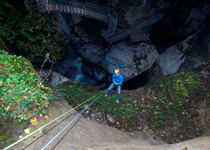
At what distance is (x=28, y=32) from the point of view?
7.54m

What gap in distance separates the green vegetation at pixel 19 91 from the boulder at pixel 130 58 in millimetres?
6671

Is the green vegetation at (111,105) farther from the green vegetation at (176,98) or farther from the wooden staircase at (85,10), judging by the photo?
the wooden staircase at (85,10)

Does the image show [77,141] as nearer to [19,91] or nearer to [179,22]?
[19,91]

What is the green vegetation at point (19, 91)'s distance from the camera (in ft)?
12.0

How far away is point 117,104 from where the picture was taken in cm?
689

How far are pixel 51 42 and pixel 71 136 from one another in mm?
6136

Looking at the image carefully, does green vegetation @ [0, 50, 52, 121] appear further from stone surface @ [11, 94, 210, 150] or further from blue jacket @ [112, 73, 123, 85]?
blue jacket @ [112, 73, 123, 85]

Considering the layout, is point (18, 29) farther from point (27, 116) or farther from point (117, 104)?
point (117, 104)

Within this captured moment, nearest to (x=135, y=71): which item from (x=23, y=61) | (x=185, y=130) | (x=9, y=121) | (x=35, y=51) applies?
(x=185, y=130)

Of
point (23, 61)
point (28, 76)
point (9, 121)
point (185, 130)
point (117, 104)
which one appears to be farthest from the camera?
point (117, 104)

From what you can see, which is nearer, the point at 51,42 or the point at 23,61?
the point at 23,61

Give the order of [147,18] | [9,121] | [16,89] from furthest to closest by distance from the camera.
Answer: [147,18]
[16,89]
[9,121]

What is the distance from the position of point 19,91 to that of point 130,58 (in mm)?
7898

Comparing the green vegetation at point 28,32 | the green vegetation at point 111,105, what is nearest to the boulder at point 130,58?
the green vegetation at point 111,105
